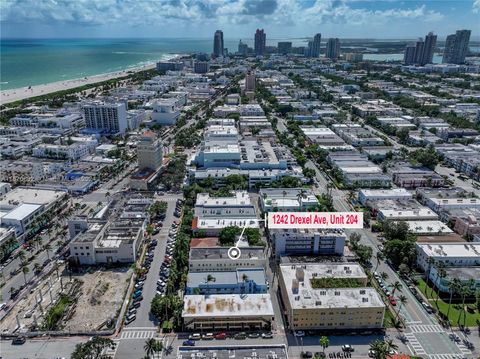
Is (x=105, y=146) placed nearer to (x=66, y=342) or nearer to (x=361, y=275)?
(x=66, y=342)

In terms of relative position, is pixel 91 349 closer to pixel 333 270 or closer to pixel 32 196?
pixel 333 270

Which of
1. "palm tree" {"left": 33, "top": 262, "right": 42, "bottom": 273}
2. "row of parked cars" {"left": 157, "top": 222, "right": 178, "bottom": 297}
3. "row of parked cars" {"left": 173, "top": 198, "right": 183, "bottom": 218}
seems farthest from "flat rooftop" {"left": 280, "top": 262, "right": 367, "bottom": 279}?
"palm tree" {"left": 33, "top": 262, "right": 42, "bottom": 273}

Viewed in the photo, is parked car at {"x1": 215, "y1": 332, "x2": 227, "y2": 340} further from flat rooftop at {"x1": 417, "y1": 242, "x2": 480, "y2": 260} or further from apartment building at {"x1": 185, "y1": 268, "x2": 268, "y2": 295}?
flat rooftop at {"x1": 417, "y1": 242, "x2": 480, "y2": 260}

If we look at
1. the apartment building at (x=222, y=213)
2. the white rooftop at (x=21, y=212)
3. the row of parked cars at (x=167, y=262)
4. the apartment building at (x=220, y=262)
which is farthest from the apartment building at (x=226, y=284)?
the white rooftop at (x=21, y=212)

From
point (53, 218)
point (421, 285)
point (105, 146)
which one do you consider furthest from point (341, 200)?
point (105, 146)

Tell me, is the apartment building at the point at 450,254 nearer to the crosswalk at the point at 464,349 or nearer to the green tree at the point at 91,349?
the crosswalk at the point at 464,349

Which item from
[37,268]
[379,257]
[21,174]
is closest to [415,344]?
[379,257]
